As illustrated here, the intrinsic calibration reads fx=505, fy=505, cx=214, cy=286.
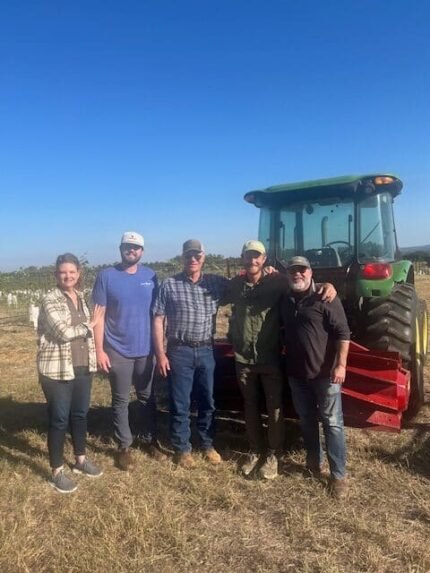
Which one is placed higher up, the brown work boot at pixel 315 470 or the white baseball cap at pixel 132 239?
the white baseball cap at pixel 132 239

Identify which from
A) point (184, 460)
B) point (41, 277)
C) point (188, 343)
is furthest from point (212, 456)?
point (41, 277)

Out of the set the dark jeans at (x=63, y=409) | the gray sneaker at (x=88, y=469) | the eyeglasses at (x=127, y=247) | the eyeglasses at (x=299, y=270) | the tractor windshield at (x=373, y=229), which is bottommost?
the gray sneaker at (x=88, y=469)

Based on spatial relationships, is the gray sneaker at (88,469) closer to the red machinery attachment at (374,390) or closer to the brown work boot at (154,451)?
the brown work boot at (154,451)

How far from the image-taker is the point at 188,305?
3.82 meters

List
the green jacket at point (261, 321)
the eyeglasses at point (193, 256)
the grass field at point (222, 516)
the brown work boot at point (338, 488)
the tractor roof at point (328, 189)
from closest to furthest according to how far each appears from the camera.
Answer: the grass field at point (222, 516) < the brown work boot at point (338, 488) < the green jacket at point (261, 321) < the eyeglasses at point (193, 256) < the tractor roof at point (328, 189)

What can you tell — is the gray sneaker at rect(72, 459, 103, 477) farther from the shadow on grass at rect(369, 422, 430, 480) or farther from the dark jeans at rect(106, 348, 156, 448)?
the shadow on grass at rect(369, 422, 430, 480)

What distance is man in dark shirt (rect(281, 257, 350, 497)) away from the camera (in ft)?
11.0

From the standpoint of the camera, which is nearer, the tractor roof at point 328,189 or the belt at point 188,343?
the belt at point 188,343

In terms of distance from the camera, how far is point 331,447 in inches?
136

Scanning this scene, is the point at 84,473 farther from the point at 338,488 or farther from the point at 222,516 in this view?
the point at 338,488

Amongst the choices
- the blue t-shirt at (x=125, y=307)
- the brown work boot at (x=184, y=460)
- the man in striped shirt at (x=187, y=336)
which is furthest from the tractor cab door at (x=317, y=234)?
the brown work boot at (x=184, y=460)

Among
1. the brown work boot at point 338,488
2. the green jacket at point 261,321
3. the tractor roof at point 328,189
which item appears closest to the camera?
the brown work boot at point 338,488

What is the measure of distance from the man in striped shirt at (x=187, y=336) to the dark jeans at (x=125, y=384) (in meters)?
0.17

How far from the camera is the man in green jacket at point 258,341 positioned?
3672 millimetres
